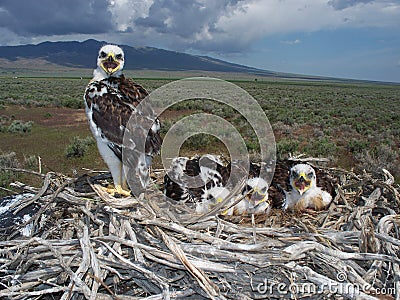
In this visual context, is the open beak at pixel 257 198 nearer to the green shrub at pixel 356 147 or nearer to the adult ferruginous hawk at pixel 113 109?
the adult ferruginous hawk at pixel 113 109

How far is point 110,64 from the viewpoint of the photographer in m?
4.26

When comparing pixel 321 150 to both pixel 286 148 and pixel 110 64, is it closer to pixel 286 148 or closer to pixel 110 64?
pixel 286 148

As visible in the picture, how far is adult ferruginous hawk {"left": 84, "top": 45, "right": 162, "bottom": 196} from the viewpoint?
3.97m

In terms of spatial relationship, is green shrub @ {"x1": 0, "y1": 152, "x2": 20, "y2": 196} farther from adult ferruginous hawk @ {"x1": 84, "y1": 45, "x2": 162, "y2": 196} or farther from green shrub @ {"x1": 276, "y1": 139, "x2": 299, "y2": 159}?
green shrub @ {"x1": 276, "y1": 139, "x2": 299, "y2": 159}

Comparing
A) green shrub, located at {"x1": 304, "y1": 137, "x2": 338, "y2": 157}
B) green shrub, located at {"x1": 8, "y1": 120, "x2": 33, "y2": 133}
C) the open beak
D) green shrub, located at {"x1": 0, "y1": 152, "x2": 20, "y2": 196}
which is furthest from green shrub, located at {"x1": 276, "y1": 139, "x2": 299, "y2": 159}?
green shrub, located at {"x1": 8, "y1": 120, "x2": 33, "y2": 133}

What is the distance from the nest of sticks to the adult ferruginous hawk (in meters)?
0.75

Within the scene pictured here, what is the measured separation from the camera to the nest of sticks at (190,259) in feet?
9.00

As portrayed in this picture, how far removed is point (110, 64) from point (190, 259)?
2654 millimetres

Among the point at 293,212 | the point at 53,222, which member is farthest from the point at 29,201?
the point at 293,212

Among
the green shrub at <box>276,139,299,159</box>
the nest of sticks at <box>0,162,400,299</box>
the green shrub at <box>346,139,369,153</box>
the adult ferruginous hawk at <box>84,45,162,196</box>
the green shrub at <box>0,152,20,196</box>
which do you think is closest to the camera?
the nest of sticks at <box>0,162,400,299</box>

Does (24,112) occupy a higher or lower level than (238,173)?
lower

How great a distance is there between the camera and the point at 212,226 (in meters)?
3.42

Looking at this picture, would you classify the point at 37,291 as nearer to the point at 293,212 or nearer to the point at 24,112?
the point at 293,212

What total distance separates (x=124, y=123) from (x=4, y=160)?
986cm
